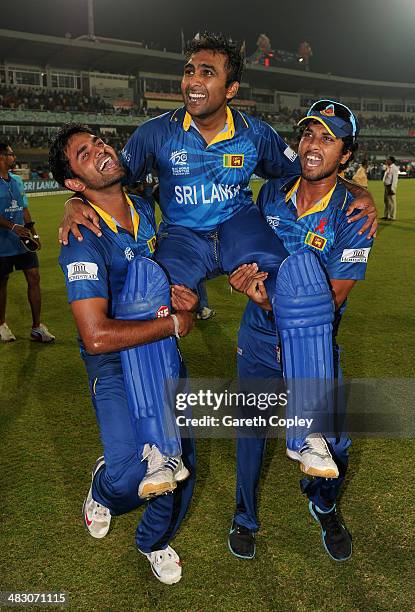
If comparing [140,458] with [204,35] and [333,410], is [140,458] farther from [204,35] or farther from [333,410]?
[204,35]

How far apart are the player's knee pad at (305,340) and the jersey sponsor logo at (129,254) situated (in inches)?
31.5

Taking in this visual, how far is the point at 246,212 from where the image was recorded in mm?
3270

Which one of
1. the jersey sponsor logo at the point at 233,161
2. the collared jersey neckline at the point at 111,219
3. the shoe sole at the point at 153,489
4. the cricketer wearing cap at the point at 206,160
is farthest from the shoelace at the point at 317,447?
the jersey sponsor logo at the point at 233,161

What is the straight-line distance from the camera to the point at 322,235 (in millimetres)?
2994

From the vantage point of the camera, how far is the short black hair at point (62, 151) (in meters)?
3.00

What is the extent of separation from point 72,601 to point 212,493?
120 cm

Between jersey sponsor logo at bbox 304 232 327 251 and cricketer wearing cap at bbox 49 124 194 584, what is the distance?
2.62 feet

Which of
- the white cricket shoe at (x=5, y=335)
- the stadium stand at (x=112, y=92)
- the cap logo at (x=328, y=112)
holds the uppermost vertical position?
the stadium stand at (x=112, y=92)

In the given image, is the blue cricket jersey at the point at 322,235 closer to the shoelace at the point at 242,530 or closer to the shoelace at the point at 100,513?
the shoelace at the point at 242,530

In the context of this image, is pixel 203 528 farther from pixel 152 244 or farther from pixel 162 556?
pixel 152 244

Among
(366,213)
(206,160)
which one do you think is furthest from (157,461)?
(206,160)

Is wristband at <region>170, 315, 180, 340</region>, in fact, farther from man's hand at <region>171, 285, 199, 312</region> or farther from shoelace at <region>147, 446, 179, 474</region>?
shoelace at <region>147, 446, 179, 474</region>

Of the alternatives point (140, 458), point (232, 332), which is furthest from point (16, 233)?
point (140, 458)

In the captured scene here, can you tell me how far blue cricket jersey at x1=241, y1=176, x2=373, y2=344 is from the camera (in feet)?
9.58
